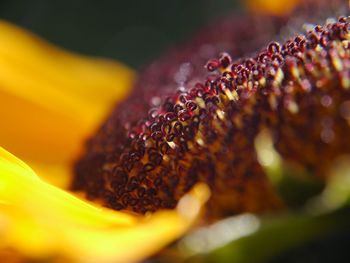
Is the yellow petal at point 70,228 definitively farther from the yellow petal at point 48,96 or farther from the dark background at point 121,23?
the dark background at point 121,23

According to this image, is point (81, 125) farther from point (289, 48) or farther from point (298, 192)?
point (298, 192)

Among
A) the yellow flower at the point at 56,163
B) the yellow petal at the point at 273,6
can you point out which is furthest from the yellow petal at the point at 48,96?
the yellow petal at the point at 273,6

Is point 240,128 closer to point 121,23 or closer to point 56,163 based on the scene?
point 56,163

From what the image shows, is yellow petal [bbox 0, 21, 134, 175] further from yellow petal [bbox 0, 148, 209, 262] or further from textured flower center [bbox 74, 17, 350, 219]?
yellow petal [bbox 0, 148, 209, 262]

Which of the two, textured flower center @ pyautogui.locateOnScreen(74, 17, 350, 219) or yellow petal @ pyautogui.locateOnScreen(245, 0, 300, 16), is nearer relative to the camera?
textured flower center @ pyautogui.locateOnScreen(74, 17, 350, 219)

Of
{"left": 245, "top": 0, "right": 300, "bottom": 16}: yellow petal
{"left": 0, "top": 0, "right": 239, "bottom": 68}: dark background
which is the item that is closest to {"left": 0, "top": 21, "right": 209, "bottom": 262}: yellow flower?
{"left": 245, "top": 0, "right": 300, "bottom": 16}: yellow petal

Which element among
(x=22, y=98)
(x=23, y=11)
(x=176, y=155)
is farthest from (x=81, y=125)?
(x=23, y=11)
